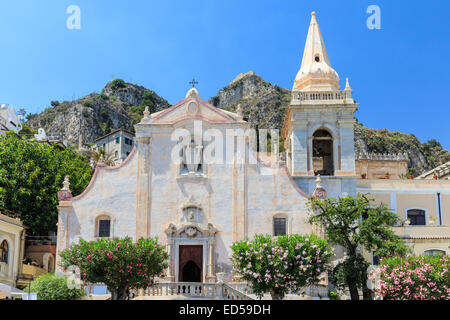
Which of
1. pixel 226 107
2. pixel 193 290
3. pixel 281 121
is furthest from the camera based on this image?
pixel 226 107

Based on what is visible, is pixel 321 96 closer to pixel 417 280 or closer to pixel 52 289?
pixel 417 280

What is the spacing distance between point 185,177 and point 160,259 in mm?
8618

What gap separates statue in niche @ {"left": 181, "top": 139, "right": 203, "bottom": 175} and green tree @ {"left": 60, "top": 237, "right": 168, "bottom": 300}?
9.03 metres

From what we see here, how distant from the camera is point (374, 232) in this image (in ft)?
107

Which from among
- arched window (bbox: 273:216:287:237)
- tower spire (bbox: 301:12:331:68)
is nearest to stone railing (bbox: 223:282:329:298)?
arched window (bbox: 273:216:287:237)

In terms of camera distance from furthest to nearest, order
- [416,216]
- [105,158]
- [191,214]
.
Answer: [105,158]
[416,216]
[191,214]

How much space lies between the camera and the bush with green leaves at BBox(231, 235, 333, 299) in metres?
28.0

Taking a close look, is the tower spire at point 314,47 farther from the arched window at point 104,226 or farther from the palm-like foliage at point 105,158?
the palm-like foliage at point 105,158

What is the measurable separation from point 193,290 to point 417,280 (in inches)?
438

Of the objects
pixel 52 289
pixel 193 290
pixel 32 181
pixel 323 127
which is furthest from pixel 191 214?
pixel 32 181

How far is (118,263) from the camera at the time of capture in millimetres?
27578

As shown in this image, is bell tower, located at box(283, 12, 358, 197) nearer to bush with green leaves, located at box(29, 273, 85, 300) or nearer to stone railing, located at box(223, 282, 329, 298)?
stone railing, located at box(223, 282, 329, 298)

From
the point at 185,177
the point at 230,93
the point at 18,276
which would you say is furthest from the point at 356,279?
the point at 230,93

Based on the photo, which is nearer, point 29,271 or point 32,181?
point 29,271
